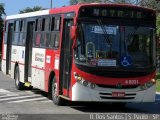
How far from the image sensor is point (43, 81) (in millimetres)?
17891

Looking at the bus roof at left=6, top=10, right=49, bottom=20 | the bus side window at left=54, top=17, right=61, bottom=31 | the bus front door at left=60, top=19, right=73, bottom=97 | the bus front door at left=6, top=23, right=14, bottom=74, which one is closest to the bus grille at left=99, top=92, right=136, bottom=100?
the bus front door at left=60, top=19, right=73, bottom=97

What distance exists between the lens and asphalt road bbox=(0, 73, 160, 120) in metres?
13.6

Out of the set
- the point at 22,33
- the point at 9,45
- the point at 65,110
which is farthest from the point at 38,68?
the point at 9,45

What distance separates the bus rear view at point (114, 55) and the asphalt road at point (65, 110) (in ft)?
1.72

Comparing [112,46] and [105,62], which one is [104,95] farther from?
[112,46]

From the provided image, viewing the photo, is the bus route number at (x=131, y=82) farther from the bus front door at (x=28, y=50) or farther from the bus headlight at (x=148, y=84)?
the bus front door at (x=28, y=50)

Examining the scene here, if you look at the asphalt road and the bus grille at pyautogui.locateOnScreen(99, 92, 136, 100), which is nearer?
the asphalt road

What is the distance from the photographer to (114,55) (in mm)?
14727

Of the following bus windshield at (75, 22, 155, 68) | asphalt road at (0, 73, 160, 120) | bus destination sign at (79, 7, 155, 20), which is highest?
bus destination sign at (79, 7, 155, 20)

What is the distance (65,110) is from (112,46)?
2263 millimetres

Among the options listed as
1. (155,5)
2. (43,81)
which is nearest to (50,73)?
(43,81)

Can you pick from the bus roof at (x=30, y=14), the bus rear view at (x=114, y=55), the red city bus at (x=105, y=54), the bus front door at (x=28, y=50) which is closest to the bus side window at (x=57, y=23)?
the red city bus at (x=105, y=54)

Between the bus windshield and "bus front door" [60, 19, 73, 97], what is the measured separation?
61 cm

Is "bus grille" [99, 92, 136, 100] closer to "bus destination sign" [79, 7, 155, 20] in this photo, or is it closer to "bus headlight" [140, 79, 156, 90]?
"bus headlight" [140, 79, 156, 90]
